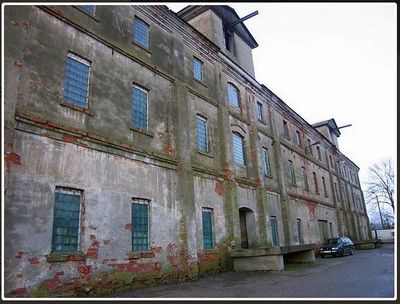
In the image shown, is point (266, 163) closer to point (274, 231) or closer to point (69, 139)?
point (274, 231)

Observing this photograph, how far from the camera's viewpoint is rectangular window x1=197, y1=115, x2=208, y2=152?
14.8 metres

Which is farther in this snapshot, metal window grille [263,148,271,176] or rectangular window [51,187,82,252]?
metal window grille [263,148,271,176]

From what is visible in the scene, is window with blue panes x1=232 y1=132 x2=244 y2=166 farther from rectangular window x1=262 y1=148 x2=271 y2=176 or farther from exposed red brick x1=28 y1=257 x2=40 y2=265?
exposed red brick x1=28 y1=257 x2=40 y2=265

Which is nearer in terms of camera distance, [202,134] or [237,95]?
[202,134]

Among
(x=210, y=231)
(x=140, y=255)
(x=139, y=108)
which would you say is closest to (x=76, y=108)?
(x=139, y=108)

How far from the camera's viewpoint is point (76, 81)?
1027 cm

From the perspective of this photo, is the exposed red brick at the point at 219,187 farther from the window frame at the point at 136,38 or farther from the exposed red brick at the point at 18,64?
the exposed red brick at the point at 18,64

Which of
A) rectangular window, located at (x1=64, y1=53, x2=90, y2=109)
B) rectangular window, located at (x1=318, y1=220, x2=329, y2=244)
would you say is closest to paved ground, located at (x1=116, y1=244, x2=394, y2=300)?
rectangular window, located at (x1=64, y1=53, x2=90, y2=109)

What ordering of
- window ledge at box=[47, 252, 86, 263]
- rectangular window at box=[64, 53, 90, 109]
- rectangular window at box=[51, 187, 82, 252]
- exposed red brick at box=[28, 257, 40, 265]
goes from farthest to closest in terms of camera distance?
rectangular window at box=[64, 53, 90, 109] < rectangular window at box=[51, 187, 82, 252] < window ledge at box=[47, 252, 86, 263] < exposed red brick at box=[28, 257, 40, 265]

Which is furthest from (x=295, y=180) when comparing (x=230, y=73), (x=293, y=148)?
(x=230, y=73)

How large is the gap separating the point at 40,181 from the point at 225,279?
7.24 metres

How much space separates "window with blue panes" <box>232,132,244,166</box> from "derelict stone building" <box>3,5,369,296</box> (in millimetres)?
75

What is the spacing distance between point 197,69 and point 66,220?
400 inches

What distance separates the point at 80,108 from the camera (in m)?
10.0
